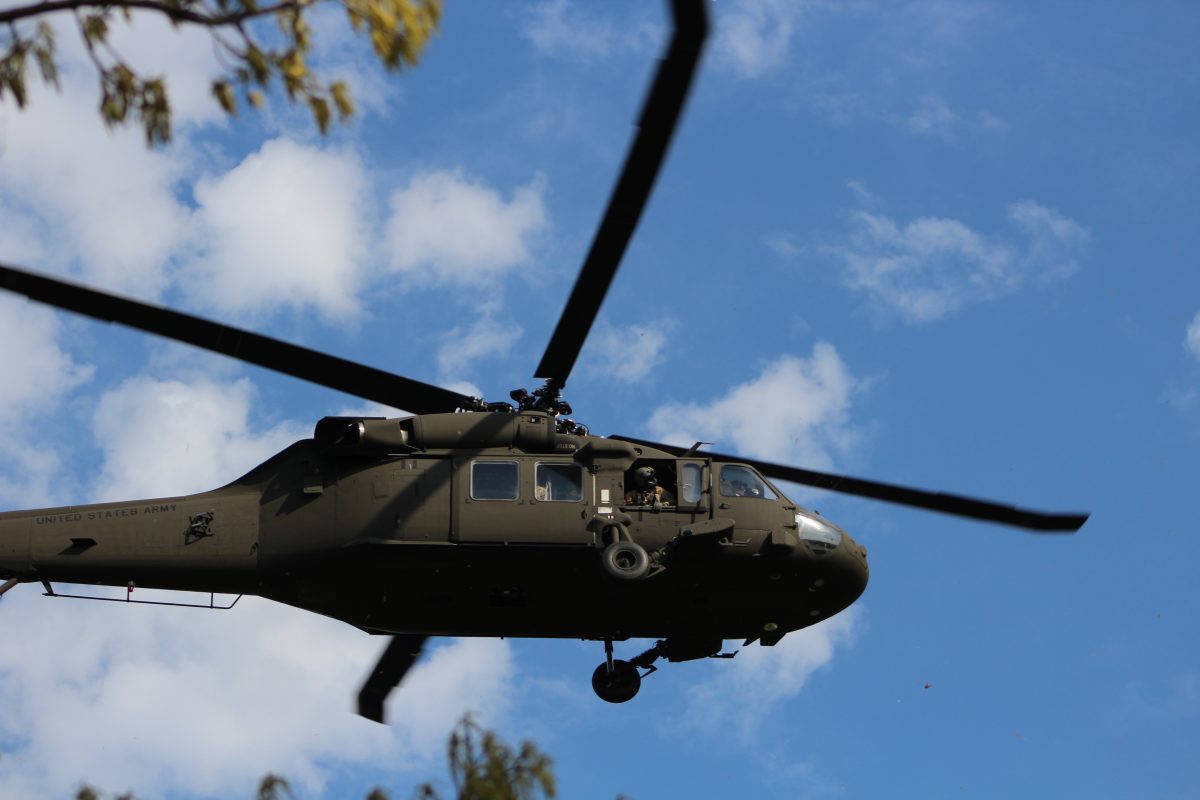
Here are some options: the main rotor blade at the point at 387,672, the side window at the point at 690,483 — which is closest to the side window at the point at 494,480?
the side window at the point at 690,483

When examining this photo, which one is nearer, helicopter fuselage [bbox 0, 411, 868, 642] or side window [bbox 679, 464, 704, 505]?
helicopter fuselage [bbox 0, 411, 868, 642]

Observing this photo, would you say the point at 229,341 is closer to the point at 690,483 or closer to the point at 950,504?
the point at 690,483

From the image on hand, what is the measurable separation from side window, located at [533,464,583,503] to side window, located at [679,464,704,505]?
57.6 inches

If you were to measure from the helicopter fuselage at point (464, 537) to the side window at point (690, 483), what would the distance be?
0.03 m

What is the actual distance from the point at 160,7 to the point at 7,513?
36.4 feet

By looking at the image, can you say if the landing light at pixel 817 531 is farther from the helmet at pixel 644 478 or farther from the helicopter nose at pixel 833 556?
the helmet at pixel 644 478

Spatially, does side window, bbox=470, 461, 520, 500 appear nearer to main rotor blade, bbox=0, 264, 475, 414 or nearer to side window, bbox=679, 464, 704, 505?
main rotor blade, bbox=0, 264, 475, 414

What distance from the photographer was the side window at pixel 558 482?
21.2 metres

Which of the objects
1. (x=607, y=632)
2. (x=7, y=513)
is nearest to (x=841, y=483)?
(x=607, y=632)

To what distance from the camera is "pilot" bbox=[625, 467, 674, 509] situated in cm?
2145

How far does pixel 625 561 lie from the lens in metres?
20.4

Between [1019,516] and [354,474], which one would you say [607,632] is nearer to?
[354,474]

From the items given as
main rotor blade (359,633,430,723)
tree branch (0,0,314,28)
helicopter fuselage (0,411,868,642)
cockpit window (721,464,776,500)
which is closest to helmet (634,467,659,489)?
helicopter fuselage (0,411,868,642)

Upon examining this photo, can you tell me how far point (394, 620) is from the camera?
21562mm
